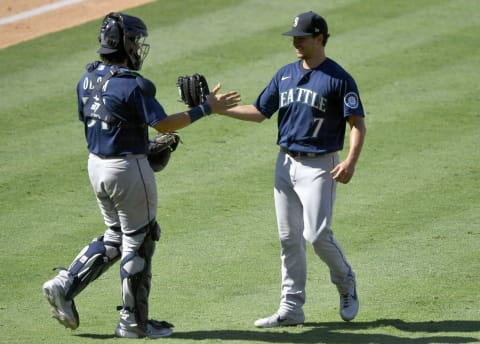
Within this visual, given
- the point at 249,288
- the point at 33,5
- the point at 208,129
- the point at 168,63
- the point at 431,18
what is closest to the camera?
the point at 249,288

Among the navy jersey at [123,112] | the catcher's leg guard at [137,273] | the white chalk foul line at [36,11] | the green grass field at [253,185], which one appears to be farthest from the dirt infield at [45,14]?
the catcher's leg guard at [137,273]

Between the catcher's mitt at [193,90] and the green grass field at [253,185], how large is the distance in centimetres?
142

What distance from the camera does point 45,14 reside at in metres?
14.7

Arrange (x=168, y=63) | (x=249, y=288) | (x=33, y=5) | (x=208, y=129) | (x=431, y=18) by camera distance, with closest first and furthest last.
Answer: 1. (x=249, y=288)
2. (x=208, y=129)
3. (x=168, y=63)
4. (x=431, y=18)
5. (x=33, y=5)

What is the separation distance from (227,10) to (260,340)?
28.8 feet

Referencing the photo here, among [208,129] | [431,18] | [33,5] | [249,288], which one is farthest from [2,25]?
[249,288]

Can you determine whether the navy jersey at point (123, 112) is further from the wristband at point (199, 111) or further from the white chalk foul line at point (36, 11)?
the white chalk foul line at point (36, 11)

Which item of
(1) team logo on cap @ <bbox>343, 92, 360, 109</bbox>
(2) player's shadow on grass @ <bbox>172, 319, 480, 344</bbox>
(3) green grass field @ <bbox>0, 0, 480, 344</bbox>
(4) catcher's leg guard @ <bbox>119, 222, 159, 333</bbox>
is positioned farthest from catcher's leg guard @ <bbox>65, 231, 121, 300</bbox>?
(1) team logo on cap @ <bbox>343, 92, 360, 109</bbox>

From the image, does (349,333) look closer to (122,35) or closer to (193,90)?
(193,90)

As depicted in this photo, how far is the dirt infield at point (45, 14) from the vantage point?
545 inches

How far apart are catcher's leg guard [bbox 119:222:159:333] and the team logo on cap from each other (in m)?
1.40

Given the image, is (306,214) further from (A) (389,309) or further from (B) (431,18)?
(B) (431,18)

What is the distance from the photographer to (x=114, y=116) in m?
5.98

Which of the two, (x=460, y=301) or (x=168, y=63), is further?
(x=168, y=63)
